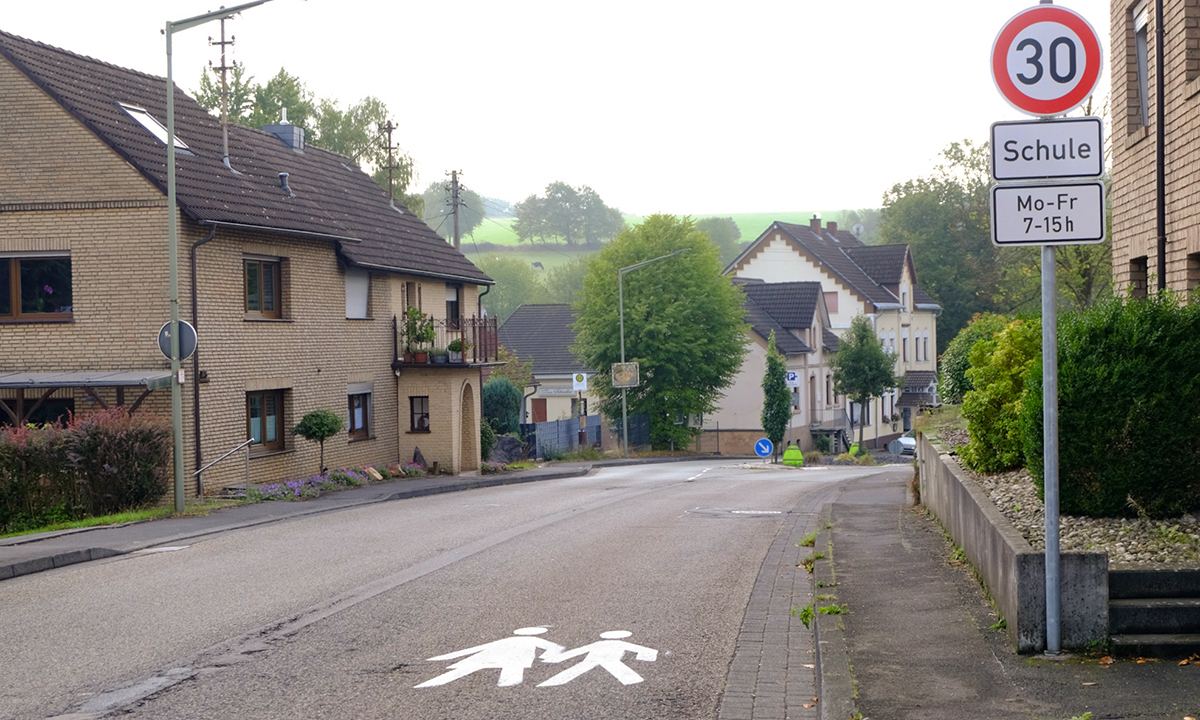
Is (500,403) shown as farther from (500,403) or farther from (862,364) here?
(862,364)

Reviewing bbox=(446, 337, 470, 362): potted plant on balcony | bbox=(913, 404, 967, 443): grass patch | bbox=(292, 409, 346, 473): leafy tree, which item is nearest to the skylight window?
bbox=(292, 409, 346, 473): leafy tree

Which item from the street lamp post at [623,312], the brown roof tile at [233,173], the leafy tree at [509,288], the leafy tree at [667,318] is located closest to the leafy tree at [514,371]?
the leafy tree at [667,318]

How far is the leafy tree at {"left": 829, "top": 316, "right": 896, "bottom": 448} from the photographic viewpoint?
198 feet

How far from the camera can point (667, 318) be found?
50.4 metres

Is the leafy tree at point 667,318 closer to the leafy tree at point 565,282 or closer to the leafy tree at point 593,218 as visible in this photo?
the leafy tree at point 565,282

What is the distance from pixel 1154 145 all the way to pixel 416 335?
70.7 feet

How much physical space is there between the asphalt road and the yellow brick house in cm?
664

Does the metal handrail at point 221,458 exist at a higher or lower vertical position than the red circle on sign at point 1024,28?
lower

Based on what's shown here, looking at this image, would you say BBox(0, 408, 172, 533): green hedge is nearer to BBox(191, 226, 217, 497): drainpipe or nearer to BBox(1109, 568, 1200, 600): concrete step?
BBox(191, 226, 217, 497): drainpipe

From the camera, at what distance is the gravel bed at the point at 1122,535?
299 inches

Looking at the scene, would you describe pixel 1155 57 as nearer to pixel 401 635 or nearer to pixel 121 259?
pixel 401 635

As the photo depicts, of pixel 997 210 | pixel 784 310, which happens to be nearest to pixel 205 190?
pixel 997 210

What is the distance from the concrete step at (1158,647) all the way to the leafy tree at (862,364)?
54.0 metres

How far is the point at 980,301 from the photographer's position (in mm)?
80000
